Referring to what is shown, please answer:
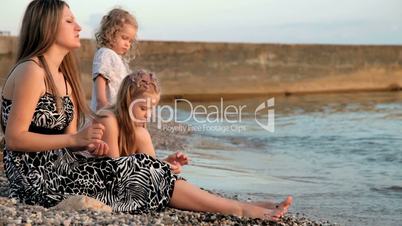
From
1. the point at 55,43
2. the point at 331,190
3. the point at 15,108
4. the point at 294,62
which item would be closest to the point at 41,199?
the point at 15,108

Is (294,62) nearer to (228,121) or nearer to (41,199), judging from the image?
(228,121)

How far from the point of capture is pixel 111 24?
17.4 feet

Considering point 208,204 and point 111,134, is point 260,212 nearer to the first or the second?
point 208,204

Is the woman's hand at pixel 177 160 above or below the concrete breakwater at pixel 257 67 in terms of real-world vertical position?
below

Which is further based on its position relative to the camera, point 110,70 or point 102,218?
point 110,70

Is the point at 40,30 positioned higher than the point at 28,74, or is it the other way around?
the point at 40,30

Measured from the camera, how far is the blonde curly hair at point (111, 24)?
531 centimetres

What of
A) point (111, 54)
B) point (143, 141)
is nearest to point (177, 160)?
point (143, 141)

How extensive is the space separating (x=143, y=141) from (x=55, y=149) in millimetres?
602

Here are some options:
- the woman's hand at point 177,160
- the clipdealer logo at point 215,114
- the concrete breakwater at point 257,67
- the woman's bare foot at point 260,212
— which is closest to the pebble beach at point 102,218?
the woman's bare foot at point 260,212

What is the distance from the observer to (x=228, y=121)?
13562 mm

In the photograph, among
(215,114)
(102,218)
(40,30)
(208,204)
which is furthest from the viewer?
(215,114)

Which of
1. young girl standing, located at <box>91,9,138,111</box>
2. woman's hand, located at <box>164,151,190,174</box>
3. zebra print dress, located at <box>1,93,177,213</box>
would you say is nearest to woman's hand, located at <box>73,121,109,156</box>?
zebra print dress, located at <box>1,93,177,213</box>

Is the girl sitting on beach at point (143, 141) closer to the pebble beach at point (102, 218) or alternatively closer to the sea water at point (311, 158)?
the pebble beach at point (102, 218)
